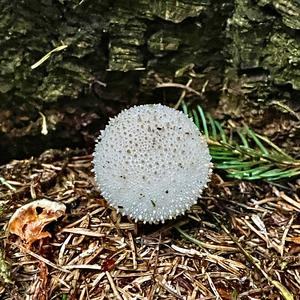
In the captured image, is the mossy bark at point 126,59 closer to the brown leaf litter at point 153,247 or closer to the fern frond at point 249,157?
the fern frond at point 249,157

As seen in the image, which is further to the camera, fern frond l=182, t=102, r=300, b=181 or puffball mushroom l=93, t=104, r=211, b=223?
fern frond l=182, t=102, r=300, b=181

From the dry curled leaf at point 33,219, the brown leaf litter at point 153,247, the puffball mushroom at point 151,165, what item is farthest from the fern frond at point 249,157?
the dry curled leaf at point 33,219

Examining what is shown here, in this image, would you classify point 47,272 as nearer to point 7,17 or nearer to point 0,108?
point 0,108

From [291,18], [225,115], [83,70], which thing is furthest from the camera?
[225,115]

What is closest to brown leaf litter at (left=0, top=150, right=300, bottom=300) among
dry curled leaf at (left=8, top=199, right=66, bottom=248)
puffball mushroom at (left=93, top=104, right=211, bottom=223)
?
dry curled leaf at (left=8, top=199, right=66, bottom=248)

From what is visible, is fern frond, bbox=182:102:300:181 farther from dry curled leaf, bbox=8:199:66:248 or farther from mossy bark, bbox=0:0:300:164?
dry curled leaf, bbox=8:199:66:248

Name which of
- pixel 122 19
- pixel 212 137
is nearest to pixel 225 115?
pixel 212 137

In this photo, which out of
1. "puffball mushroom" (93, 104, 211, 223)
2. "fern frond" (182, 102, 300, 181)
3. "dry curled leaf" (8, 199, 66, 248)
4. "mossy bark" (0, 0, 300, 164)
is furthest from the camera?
"fern frond" (182, 102, 300, 181)
